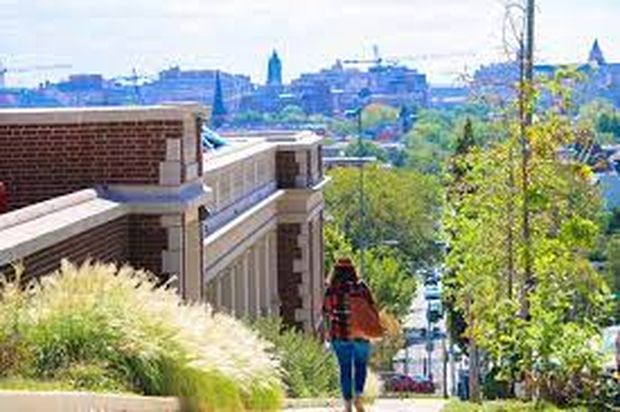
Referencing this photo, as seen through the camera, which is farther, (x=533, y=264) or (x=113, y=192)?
(x=533, y=264)

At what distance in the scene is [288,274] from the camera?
3450 centimetres

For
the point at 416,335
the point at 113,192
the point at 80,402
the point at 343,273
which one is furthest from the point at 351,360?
the point at 416,335

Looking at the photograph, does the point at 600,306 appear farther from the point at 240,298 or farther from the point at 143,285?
the point at 143,285

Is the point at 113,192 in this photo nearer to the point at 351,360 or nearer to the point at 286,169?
the point at 351,360

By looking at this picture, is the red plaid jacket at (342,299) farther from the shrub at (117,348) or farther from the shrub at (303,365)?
the shrub at (303,365)

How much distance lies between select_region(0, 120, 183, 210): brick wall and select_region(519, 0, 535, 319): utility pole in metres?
4.52

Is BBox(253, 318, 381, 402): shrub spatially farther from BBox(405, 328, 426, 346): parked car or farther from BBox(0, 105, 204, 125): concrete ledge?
BBox(405, 328, 426, 346): parked car

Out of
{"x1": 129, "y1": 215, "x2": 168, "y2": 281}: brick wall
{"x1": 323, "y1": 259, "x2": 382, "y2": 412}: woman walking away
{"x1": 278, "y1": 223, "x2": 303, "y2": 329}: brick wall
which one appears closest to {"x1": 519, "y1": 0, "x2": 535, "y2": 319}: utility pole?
{"x1": 129, "y1": 215, "x2": 168, "y2": 281}: brick wall

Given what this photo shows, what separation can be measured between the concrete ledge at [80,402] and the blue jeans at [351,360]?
2.46 meters

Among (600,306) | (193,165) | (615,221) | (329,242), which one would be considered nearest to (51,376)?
(193,165)

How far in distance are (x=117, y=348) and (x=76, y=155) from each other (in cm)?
889

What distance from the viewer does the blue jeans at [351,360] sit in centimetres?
1256

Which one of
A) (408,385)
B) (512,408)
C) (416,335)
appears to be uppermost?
(512,408)

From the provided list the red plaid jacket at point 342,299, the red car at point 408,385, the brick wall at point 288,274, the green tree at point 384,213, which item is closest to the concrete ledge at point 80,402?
the red plaid jacket at point 342,299
